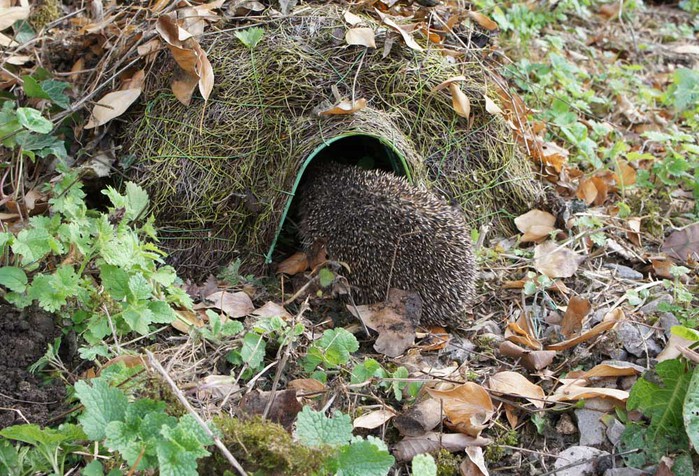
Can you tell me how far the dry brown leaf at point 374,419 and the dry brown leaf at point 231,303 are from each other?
3.02 ft

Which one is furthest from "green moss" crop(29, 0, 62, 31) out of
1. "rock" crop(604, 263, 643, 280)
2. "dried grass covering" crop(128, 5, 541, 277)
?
"rock" crop(604, 263, 643, 280)

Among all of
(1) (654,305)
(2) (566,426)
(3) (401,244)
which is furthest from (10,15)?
(1) (654,305)

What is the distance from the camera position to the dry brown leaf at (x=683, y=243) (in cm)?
421

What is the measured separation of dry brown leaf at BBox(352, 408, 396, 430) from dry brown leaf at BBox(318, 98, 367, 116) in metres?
1.70

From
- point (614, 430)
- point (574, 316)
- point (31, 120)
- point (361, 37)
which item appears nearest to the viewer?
point (614, 430)

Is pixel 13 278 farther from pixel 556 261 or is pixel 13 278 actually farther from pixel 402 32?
pixel 556 261

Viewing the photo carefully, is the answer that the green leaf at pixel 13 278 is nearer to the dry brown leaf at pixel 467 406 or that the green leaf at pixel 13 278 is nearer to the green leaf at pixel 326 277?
the green leaf at pixel 326 277

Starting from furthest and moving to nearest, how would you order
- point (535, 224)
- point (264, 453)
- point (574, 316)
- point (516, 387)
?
point (535, 224), point (574, 316), point (516, 387), point (264, 453)

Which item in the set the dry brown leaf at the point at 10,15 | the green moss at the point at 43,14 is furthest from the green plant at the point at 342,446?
the green moss at the point at 43,14

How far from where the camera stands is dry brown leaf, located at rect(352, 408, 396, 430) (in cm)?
286

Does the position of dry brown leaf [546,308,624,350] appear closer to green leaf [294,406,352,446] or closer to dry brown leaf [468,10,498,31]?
green leaf [294,406,352,446]

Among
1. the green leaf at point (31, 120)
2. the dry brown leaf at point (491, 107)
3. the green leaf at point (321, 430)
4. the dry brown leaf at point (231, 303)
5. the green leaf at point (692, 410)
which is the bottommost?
the dry brown leaf at point (231, 303)

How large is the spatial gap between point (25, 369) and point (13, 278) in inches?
14.7

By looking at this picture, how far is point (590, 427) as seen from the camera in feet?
9.83
